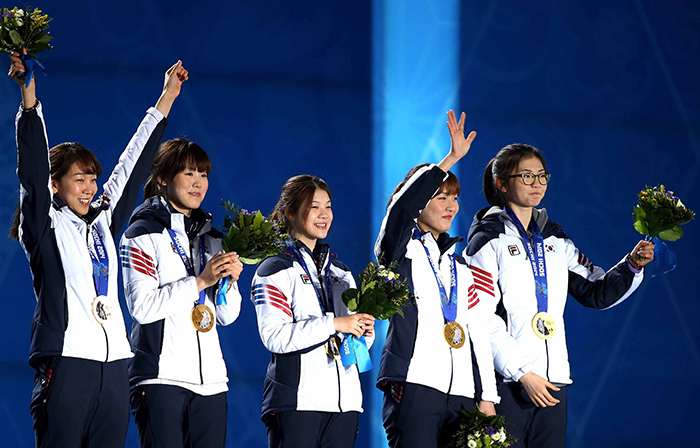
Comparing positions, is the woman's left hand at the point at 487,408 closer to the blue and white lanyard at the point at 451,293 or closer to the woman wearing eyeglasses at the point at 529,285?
the woman wearing eyeglasses at the point at 529,285

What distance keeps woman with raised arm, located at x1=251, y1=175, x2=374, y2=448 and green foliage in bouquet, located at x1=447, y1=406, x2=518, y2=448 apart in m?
0.41

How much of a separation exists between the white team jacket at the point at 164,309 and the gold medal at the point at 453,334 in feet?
2.83

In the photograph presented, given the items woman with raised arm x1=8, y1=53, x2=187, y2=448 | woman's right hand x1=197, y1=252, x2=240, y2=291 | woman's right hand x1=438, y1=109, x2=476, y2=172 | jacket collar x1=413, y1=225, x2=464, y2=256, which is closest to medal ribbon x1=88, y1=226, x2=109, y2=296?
woman with raised arm x1=8, y1=53, x2=187, y2=448

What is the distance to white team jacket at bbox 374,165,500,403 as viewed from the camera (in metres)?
3.27

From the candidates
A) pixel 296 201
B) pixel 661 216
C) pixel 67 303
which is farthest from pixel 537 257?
pixel 67 303

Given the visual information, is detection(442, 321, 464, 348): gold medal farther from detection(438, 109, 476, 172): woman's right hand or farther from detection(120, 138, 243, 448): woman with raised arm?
detection(120, 138, 243, 448): woman with raised arm

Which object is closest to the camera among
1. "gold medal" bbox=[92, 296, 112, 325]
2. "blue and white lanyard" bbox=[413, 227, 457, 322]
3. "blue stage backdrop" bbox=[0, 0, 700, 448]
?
"gold medal" bbox=[92, 296, 112, 325]

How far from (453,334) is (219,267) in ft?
3.28

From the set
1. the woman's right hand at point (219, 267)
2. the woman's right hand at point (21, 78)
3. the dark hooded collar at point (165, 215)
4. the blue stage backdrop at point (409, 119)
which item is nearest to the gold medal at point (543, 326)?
the woman's right hand at point (219, 267)

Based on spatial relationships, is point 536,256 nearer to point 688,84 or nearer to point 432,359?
point 432,359

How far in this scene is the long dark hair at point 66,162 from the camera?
3072 millimetres

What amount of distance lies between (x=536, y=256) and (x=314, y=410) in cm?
127

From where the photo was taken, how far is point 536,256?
12.1 ft

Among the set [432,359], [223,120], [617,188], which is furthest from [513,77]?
[432,359]
